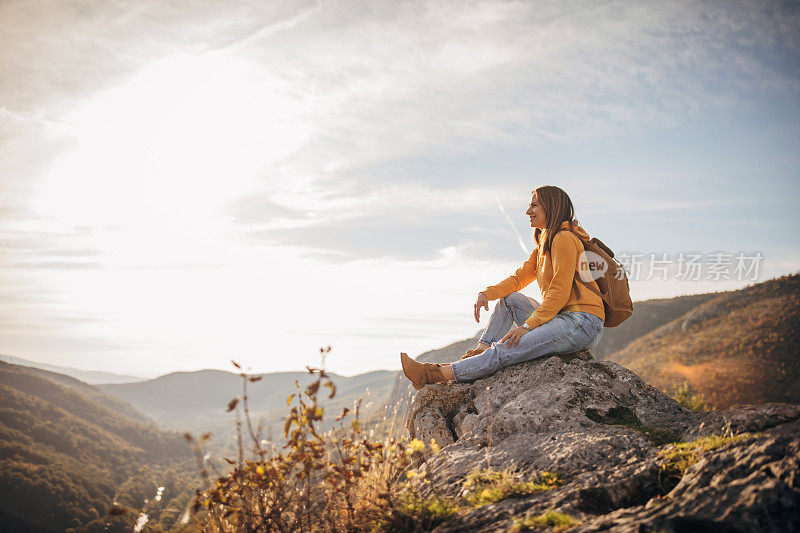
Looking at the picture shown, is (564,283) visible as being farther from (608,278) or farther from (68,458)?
(68,458)

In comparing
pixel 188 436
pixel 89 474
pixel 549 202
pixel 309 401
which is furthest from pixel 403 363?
pixel 89 474

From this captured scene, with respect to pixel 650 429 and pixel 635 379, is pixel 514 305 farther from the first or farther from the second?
pixel 650 429

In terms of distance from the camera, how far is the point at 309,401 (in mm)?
3816

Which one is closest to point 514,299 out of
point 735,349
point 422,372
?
point 422,372

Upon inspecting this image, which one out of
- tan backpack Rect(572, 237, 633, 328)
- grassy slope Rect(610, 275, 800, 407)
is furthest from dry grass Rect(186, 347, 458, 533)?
grassy slope Rect(610, 275, 800, 407)

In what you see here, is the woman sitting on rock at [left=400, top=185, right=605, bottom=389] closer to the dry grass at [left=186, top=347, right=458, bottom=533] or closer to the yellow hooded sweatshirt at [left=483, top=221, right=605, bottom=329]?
the yellow hooded sweatshirt at [left=483, top=221, right=605, bottom=329]

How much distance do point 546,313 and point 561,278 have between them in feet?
1.45

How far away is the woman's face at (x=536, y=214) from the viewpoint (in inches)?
220

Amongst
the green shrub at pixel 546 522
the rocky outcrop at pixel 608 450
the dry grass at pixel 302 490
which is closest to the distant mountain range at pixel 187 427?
the dry grass at pixel 302 490

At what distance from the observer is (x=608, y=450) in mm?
3488

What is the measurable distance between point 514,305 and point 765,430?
10.4ft

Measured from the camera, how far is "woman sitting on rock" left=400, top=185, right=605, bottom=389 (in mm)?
5160

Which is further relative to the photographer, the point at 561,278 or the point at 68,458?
the point at 68,458

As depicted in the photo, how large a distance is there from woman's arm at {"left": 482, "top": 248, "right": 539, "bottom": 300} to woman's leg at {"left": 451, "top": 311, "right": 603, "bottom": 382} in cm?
79
